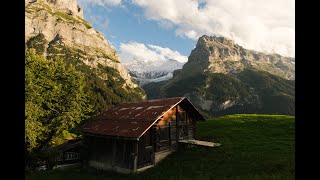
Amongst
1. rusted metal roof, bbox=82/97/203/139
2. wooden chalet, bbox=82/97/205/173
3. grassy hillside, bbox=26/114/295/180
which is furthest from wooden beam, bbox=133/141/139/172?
rusted metal roof, bbox=82/97/203/139

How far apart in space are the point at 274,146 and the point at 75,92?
2853 centimetres

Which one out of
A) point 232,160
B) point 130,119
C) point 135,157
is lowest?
point 232,160

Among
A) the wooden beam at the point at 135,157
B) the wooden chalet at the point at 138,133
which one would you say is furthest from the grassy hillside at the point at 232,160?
the wooden chalet at the point at 138,133

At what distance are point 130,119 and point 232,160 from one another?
45.5 ft

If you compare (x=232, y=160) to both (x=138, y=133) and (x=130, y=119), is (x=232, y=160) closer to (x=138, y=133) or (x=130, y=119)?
(x=138, y=133)

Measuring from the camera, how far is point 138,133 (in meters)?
32.4

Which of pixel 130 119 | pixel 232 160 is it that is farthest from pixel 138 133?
pixel 232 160

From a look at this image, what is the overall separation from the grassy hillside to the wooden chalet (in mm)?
1824

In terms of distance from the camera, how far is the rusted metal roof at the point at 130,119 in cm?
3425

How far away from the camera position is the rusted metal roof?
34.2 meters

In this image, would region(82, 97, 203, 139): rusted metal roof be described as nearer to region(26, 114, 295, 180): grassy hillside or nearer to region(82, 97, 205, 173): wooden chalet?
region(82, 97, 205, 173): wooden chalet
